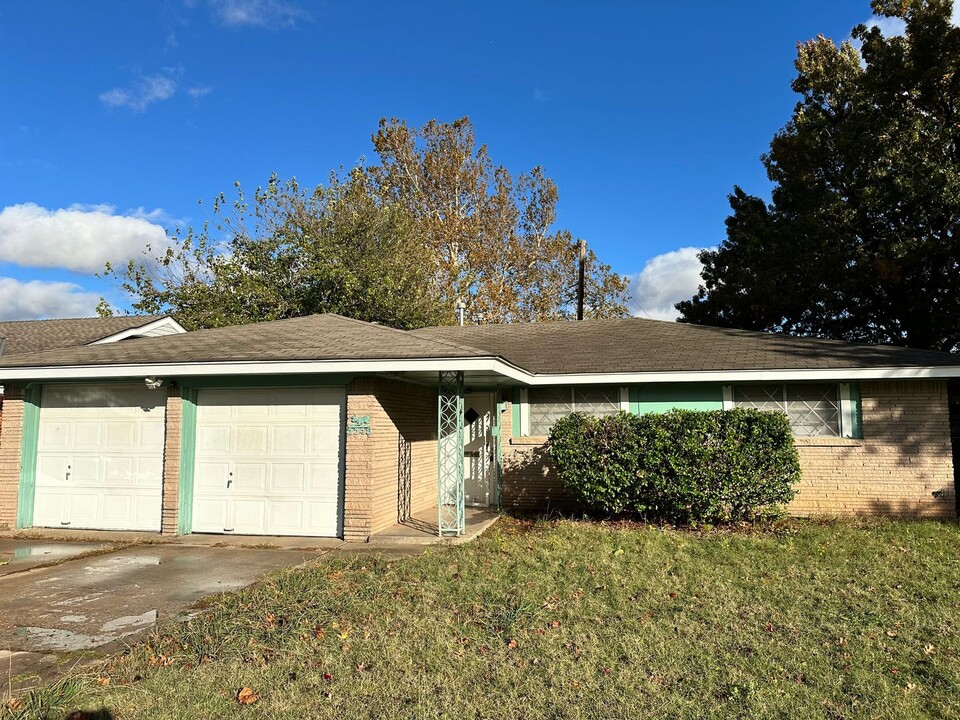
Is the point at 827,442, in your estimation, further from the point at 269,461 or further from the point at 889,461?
the point at 269,461

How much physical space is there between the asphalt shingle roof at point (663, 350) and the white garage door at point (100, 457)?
4776mm

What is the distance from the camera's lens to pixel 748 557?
787 centimetres

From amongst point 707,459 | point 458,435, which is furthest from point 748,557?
point 458,435

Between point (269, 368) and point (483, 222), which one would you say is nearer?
point (269, 368)

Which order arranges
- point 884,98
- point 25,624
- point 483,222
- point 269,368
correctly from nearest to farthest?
point 25,624
point 269,368
point 884,98
point 483,222

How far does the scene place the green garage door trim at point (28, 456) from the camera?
10.3 meters

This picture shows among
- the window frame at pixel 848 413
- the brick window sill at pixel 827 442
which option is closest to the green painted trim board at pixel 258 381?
the brick window sill at pixel 827 442

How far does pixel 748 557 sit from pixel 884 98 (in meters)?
16.2

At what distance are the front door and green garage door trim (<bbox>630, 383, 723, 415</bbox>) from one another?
111 inches

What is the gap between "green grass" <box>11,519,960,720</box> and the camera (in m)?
3.94

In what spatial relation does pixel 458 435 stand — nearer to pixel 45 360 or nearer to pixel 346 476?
pixel 346 476

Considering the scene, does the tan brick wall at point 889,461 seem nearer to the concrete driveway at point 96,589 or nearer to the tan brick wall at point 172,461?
the concrete driveway at point 96,589

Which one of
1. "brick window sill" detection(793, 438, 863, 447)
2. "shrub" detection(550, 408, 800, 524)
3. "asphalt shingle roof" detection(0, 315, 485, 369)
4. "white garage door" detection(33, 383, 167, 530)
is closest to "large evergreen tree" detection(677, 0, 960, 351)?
"brick window sill" detection(793, 438, 863, 447)

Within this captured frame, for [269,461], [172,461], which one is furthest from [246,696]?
[172,461]
